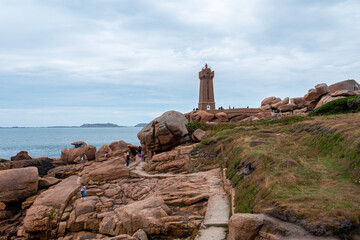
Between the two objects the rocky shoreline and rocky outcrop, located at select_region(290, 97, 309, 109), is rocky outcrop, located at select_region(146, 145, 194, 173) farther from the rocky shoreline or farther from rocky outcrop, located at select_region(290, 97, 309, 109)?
rocky outcrop, located at select_region(290, 97, 309, 109)

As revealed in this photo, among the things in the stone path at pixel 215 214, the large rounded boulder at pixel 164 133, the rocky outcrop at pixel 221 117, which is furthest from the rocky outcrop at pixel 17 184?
the rocky outcrop at pixel 221 117

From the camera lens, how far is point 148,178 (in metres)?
22.2

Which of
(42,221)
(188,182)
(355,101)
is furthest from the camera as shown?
(355,101)

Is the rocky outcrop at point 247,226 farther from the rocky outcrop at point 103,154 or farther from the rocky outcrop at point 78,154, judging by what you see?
the rocky outcrop at point 78,154

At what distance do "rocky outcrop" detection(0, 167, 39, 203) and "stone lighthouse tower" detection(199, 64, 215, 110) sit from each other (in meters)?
42.9

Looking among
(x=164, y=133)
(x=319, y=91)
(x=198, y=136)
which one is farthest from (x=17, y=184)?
(x=319, y=91)

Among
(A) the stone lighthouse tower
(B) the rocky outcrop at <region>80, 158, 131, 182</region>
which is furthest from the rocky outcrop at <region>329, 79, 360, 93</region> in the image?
(B) the rocky outcrop at <region>80, 158, 131, 182</region>

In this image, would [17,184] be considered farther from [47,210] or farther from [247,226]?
[247,226]

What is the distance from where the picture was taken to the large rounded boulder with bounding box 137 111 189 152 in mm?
29172

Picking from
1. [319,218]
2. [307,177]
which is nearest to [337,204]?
[319,218]

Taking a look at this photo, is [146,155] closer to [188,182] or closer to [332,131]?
[188,182]

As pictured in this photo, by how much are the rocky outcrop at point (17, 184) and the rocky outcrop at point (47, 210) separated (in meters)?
2.24

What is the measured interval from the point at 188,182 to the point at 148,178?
5.54 m

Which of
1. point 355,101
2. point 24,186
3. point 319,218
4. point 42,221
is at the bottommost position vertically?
point 42,221
